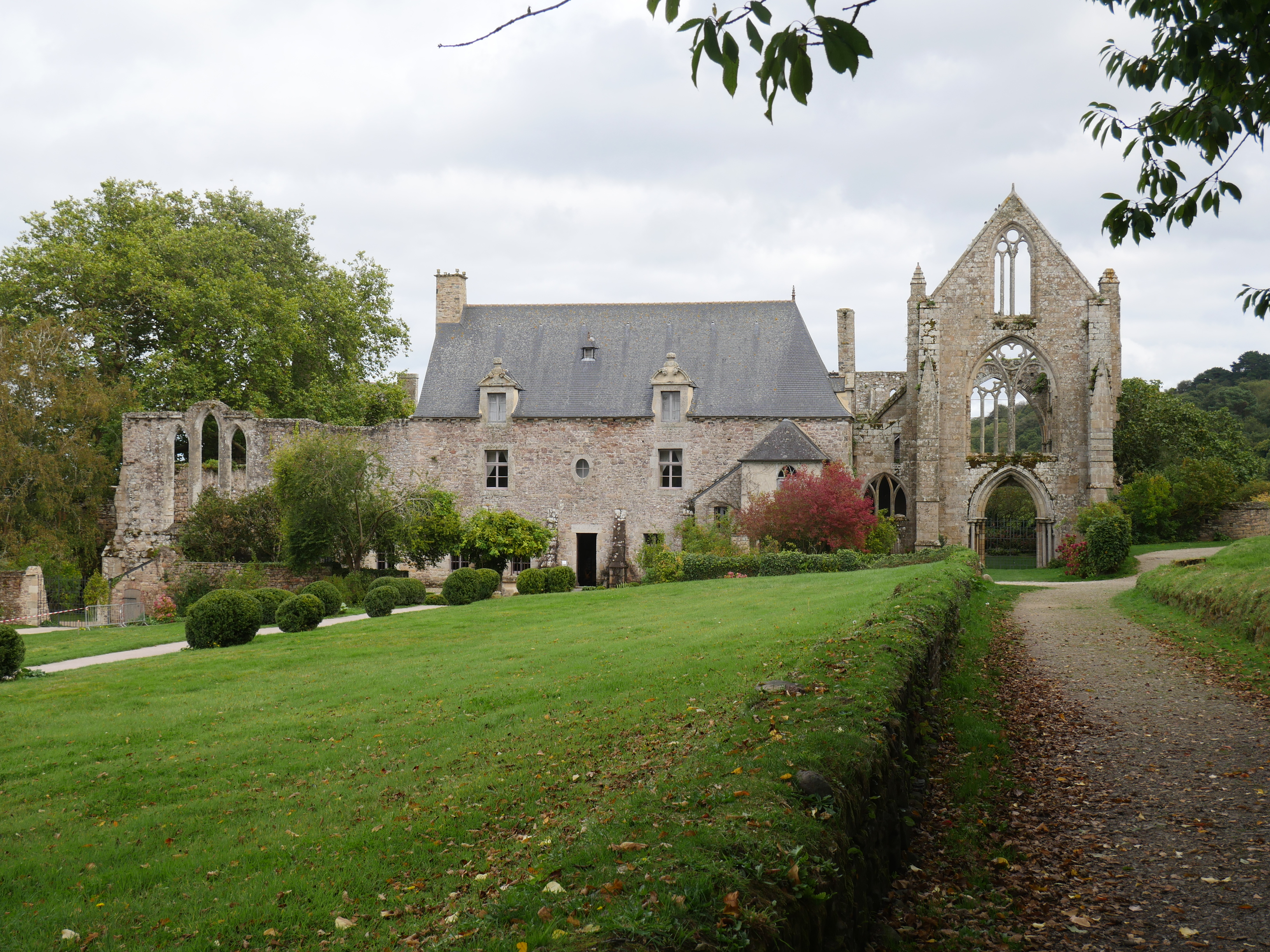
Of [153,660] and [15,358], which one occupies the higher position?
[15,358]

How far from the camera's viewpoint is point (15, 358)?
30.9m

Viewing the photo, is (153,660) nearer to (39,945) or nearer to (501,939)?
(39,945)

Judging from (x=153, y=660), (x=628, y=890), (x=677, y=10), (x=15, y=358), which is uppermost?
(x=15, y=358)

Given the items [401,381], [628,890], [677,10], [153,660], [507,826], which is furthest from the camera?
[401,381]

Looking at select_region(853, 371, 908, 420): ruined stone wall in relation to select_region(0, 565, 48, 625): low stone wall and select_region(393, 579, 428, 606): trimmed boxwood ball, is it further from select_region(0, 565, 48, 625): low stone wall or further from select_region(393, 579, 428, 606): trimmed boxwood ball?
select_region(0, 565, 48, 625): low stone wall

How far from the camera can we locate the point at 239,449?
3719 centimetres

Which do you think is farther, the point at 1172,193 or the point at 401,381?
the point at 401,381

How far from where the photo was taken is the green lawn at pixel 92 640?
1653 cm

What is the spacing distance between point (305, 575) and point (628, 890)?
2570 cm

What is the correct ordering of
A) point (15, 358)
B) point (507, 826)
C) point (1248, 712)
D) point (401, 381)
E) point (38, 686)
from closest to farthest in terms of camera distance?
point (507, 826) → point (1248, 712) → point (38, 686) → point (15, 358) → point (401, 381)

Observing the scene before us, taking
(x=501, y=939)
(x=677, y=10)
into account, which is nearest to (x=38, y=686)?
(x=501, y=939)

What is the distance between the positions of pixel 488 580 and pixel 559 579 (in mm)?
2619

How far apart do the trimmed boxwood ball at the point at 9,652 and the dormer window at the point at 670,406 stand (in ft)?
74.1

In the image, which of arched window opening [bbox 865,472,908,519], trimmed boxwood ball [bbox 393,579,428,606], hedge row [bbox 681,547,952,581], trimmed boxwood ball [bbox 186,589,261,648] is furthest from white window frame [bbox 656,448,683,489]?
trimmed boxwood ball [bbox 186,589,261,648]
